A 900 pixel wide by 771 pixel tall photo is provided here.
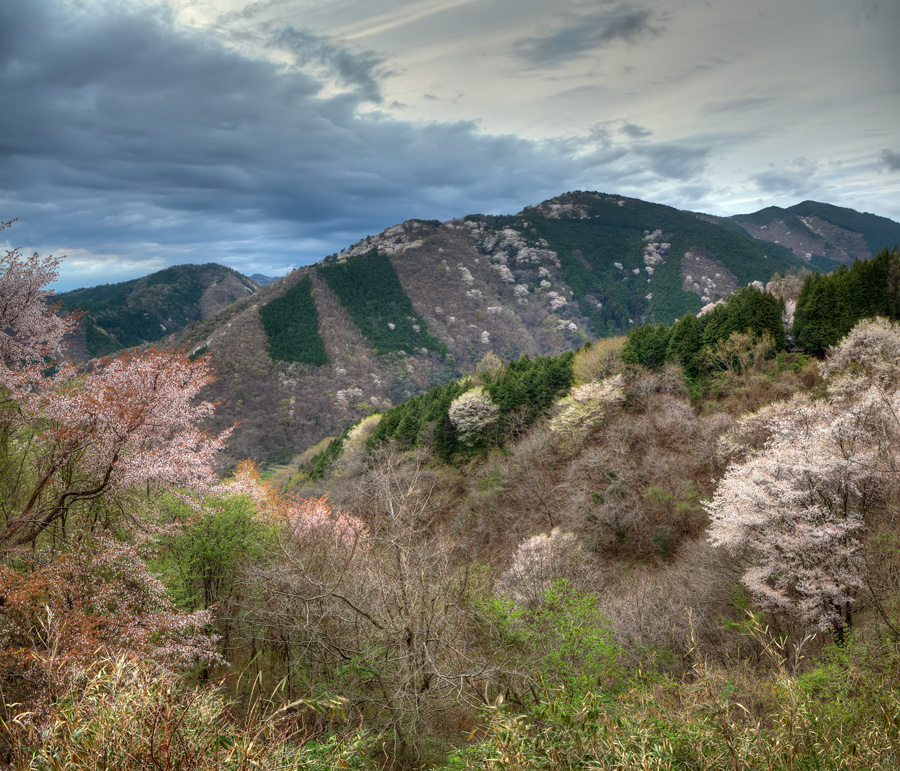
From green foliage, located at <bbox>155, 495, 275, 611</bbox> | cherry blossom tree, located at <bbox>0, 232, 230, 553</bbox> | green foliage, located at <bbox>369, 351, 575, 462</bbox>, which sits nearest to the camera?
cherry blossom tree, located at <bbox>0, 232, 230, 553</bbox>

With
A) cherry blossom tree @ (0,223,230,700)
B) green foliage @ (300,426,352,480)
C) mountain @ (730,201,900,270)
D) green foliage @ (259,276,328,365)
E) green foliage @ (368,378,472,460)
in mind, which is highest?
mountain @ (730,201,900,270)

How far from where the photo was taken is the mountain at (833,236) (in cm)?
17340

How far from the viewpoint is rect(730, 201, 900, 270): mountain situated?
173m

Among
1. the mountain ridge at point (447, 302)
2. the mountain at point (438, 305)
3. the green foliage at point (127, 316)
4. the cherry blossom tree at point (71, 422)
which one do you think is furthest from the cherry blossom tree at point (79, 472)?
the green foliage at point (127, 316)

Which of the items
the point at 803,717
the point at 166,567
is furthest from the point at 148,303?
the point at 803,717

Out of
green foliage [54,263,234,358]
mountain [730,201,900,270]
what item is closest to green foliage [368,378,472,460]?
green foliage [54,263,234,358]

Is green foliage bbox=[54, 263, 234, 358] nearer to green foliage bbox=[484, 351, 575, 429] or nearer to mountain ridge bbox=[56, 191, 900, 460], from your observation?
mountain ridge bbox=[56, 191, 900, 460]

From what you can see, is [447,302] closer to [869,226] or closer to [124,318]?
[124,318]

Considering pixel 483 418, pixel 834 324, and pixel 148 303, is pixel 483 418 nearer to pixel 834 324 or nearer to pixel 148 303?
pixel 834 324

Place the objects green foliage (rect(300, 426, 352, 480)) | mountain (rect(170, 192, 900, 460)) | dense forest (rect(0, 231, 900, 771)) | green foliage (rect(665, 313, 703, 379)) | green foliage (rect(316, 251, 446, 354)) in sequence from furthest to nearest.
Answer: green foliage (rect(316, 251, 446, 354)) → mountain (rect(170, 192, 900, 460)) → green foliage (rect(300, 426, 352, 480)) → green foliage (rect(665, 313, 703, 379)) → dense forest (rect(0, 231, 900, 771))

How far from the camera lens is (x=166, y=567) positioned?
12523 mm

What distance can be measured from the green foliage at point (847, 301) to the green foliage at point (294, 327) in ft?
315

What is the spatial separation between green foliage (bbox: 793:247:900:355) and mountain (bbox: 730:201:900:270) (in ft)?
559

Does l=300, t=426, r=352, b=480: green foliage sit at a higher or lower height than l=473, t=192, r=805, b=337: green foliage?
lower
